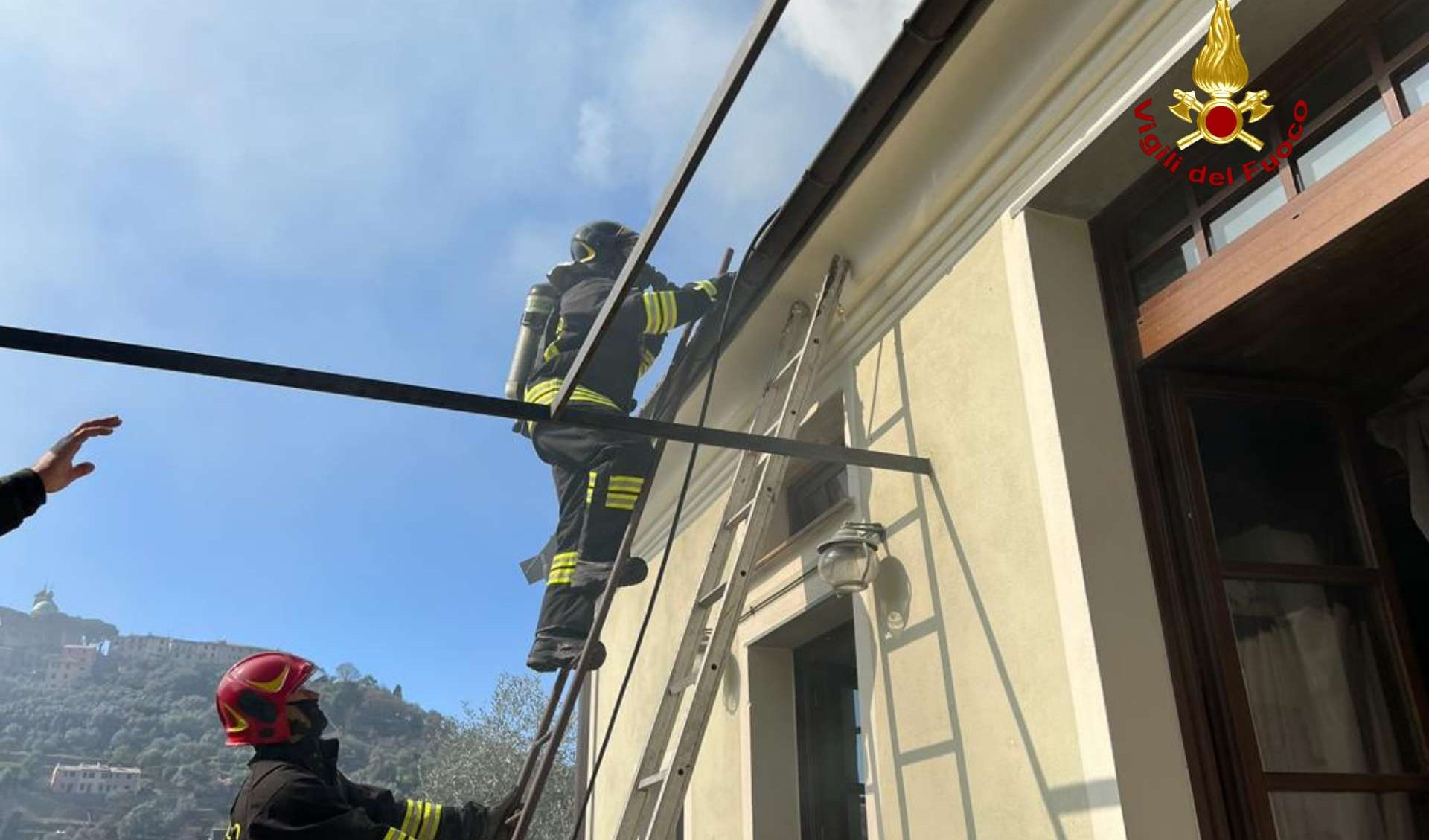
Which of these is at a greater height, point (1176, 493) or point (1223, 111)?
point (1223, 111)

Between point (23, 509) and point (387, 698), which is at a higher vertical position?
point (387, 698)

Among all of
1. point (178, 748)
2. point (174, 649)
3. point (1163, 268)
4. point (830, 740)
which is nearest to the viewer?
point (1163, 268)

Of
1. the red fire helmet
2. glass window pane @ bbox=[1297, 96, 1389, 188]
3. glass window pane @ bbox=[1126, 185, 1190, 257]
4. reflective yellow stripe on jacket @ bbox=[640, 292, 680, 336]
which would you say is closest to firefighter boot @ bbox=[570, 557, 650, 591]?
reflective yellow stripe on jacket @ bbox=[640, 292, 680, 336]

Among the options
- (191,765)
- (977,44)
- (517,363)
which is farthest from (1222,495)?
(191,765)

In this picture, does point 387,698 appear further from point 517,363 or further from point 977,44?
point 977,44

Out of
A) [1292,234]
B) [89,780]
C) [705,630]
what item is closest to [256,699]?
[705,630]

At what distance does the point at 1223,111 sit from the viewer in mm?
2680

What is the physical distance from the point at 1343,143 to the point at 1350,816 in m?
1.75

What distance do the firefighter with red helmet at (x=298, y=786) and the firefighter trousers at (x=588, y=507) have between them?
0.83m

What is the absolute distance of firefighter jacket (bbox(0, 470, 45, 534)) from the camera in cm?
217

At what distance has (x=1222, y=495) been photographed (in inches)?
113

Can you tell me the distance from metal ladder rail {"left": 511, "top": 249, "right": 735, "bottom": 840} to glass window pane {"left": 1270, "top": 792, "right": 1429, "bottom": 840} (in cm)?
216

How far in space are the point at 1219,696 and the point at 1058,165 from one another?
163cm

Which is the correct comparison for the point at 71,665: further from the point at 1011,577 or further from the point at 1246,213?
the point at 1246,213
